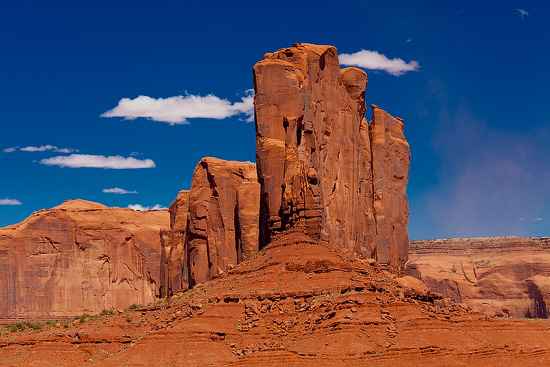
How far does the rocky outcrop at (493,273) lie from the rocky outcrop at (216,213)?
1938 cm

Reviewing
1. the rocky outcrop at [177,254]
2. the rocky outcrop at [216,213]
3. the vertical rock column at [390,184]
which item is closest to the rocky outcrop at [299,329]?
the rocky outcrop at [216,213]

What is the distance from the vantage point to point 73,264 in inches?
4198

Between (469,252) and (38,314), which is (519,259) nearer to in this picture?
(469,252)

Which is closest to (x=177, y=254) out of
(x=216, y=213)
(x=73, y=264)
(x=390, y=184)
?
(x=216, y=213)

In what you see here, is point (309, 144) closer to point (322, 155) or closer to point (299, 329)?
point (322, 155)

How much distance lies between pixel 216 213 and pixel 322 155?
1683 cm

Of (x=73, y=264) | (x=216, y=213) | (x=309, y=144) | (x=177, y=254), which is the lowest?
(x=177, y=254)

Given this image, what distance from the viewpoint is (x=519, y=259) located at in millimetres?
130500

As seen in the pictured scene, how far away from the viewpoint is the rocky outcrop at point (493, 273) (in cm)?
11475

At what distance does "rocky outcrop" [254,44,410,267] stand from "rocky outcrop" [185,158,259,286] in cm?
828

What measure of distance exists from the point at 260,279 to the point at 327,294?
439 centimetres

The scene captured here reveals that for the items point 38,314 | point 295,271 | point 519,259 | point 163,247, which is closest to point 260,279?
point 295,271

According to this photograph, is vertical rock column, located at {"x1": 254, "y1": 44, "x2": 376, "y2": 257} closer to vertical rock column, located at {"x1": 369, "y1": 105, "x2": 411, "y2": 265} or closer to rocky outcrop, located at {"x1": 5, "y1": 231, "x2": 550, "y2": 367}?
rocky outcrop, located at {"x1": 5, "y1": 231, "x2": 550, "y2": 367}

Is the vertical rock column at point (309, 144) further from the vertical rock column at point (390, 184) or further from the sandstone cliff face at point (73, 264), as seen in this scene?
the sandstone cliff face at point (73, 264)
